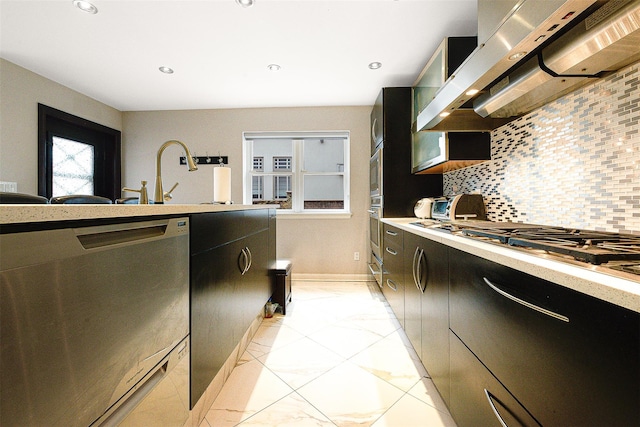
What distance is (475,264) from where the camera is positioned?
2.99 ft

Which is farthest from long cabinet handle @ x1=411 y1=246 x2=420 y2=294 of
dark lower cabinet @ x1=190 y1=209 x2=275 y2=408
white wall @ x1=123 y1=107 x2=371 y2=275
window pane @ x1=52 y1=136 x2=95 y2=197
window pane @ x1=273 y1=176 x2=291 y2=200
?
window pane @ x1=52 y1=136 x2=95 y2=197

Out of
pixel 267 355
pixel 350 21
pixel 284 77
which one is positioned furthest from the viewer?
pixel 284 77

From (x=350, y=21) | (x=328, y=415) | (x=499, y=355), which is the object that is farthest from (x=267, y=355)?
(x=350, y=21)

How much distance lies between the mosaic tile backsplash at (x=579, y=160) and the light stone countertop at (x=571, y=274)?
63 centimetres

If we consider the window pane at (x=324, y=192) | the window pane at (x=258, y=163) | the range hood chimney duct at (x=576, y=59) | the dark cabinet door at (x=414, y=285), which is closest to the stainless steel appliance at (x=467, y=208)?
the dark cabinet door at (x=414, y=285)

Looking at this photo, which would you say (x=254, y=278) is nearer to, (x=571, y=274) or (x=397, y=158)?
(x=571, y=274)

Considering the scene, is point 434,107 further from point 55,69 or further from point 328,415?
point 55,69

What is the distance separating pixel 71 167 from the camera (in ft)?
11.0

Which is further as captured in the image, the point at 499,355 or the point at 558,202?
the point at 558,202

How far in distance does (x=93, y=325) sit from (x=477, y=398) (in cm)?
112

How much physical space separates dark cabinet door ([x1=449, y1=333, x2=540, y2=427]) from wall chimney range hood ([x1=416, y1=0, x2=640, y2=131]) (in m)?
1.05

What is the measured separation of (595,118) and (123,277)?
1.81 m

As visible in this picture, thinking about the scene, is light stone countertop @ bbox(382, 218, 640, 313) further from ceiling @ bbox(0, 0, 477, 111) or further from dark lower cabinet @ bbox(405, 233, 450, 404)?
ceiling @ bbox(0, 0, 477, 111)

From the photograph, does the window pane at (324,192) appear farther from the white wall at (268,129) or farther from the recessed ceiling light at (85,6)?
the recessed ceiling light at (85,6)
